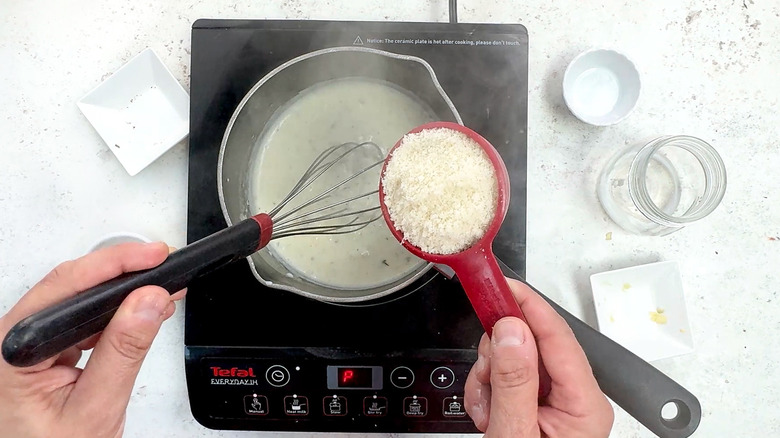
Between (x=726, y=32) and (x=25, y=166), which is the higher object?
(x=726, y=32)

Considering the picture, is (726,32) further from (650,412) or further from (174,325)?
(174,325)

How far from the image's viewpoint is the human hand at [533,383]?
0.45 m

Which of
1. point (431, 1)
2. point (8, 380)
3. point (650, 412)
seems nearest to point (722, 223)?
point (650, 412)

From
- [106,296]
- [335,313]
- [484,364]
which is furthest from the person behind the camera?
[335,313]

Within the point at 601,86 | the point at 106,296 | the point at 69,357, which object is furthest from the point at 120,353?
the point at 601,86

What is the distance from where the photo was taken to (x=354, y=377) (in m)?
0.62

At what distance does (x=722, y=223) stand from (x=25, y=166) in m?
0.85

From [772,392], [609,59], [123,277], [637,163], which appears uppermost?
[609,59]

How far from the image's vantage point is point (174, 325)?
2.20ft

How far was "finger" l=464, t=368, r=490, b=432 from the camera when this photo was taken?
54cm

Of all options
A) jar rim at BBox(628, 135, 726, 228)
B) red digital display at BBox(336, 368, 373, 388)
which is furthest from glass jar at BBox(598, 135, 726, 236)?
red digital display at BBox(336, 368, 373, 388)

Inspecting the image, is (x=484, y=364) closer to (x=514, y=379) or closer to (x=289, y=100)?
(x=514, y=379)

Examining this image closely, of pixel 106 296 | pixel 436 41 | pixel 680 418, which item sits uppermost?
pixel 436 41

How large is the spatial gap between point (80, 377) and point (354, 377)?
268 millimetres
